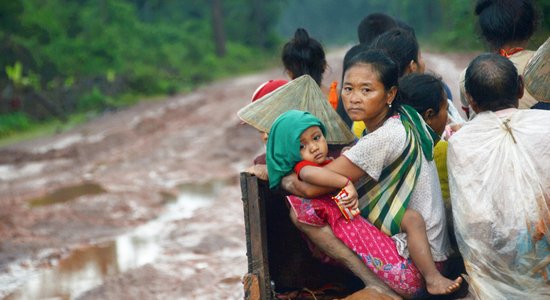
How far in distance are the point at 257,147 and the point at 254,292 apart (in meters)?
10.3

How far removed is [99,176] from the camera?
1195 cm

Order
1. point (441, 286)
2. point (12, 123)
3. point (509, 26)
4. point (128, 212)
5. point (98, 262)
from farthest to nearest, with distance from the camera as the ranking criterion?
point (12, 123), point (128, 212), point (98, 262), point (509, 26), point (441, 286)

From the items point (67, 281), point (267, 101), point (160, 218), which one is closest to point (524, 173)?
point (267, 101)

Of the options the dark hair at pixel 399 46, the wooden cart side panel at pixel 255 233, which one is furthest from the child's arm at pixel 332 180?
the dark hair at pixel 399 46

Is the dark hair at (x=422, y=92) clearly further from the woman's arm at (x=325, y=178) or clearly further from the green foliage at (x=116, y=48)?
the green foliage at (x=116, y=48)

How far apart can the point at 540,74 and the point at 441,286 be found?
0.97 m

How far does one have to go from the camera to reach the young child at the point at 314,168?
297 centimetres

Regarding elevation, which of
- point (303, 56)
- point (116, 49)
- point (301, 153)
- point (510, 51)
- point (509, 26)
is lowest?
point (301, 153)

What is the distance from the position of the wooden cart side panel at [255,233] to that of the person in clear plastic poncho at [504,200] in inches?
30.2

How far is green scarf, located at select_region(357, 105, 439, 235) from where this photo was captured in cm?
306

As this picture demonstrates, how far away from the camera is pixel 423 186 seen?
3.08m

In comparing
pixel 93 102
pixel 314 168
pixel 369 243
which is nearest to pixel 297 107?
pixel 314 168

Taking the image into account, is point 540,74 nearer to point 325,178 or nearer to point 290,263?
point 325,178

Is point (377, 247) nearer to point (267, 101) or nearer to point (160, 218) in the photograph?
point (267, 101)
